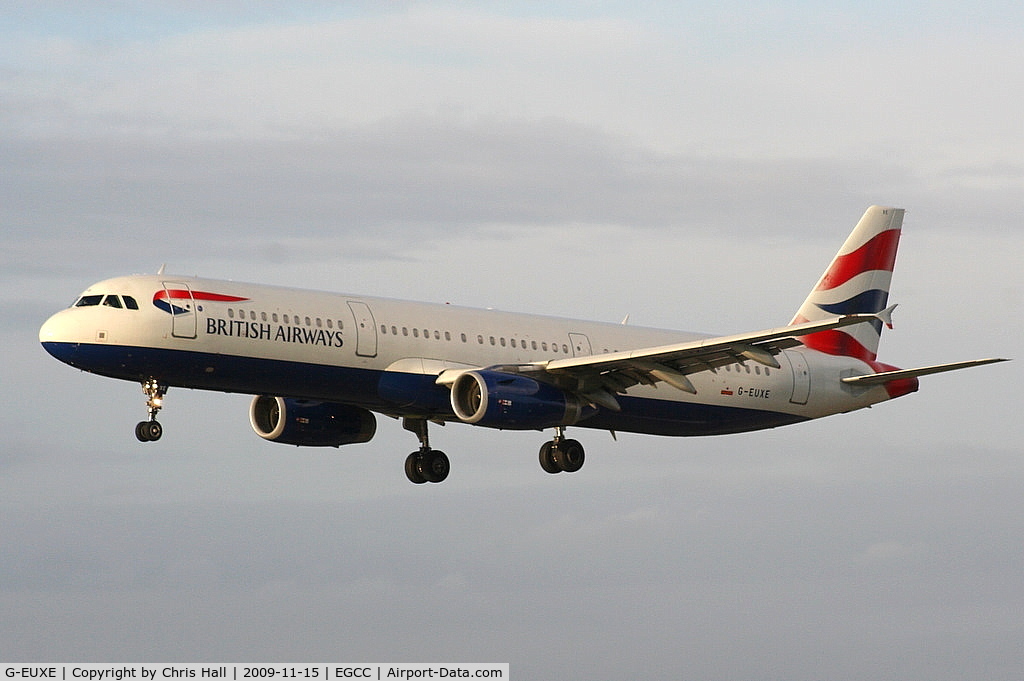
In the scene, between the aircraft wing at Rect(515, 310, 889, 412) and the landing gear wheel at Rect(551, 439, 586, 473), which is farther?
the landing gear wheel at Rect(551, 439, 586, 473)

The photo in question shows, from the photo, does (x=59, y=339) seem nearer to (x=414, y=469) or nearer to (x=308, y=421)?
(x=308, y=421)

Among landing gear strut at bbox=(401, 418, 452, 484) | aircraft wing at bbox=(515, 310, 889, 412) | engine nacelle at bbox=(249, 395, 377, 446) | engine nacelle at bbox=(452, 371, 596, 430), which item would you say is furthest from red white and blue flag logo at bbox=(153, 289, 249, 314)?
landing gear strut at bbox=(401, 418, 452, 484)

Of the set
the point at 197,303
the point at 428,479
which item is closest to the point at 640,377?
the point at 428,479

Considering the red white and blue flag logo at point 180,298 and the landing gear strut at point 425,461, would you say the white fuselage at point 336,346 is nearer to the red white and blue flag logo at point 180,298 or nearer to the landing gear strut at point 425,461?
the red white and blue flag logo at point 180,298

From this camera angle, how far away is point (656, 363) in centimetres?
5194

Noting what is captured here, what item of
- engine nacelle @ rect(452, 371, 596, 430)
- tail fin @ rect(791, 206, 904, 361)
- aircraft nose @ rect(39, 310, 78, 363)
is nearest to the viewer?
aircraft nose @ rect(39, 310, 78, 363)

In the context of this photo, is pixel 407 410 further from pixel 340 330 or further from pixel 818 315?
pixel 818 315

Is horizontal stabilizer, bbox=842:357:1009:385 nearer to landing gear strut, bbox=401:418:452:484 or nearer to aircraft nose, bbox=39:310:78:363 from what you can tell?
landing gear strut, bbox=401:418:452:484

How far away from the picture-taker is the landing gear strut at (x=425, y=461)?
191 feet

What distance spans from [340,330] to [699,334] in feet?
47.5

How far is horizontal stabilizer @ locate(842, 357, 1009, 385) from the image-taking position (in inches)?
1969

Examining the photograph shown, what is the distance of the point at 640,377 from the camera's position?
5322cm

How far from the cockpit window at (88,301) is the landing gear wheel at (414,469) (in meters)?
13.4

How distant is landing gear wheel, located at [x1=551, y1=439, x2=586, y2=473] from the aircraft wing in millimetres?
2401
